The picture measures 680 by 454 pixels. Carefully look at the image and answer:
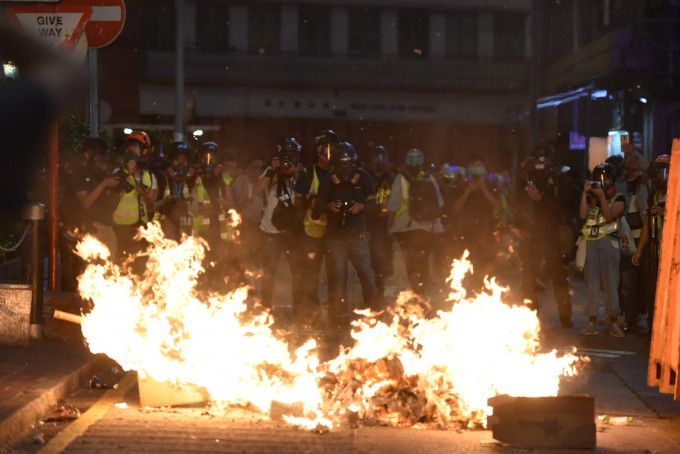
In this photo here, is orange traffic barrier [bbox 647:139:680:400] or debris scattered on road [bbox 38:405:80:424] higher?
orange traffic barrier [bbox 647:139:680:400]

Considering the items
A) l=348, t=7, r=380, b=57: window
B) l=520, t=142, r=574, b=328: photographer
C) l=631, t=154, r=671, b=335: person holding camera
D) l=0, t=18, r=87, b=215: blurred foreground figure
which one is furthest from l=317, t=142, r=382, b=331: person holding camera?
l=348, t=7, r=380, b=57: window

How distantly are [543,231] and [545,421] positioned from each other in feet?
17.6

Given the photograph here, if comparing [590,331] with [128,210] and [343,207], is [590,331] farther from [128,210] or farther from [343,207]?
[128,210]

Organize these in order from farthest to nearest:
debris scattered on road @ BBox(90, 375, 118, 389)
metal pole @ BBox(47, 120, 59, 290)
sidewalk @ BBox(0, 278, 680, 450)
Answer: metal pole @ BBox(47, 120, 59, 290) < debris scattered on road @ BBox(90, 375, 118, 389) < sidewalk @ BBox(0, 278, 680, 450)

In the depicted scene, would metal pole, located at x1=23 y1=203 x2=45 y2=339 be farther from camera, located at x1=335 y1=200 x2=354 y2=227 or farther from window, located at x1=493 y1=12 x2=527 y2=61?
window, located at x1=493 y1=12 x2=527 y2=61

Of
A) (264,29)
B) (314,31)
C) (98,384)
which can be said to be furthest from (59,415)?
(314,31)

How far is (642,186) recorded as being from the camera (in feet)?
37.5

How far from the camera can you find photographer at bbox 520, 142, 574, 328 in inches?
457

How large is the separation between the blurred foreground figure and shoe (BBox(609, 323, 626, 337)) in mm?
9159

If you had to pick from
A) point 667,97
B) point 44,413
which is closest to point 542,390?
point 44,413

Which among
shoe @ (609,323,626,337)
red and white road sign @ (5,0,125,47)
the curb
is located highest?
red and white road sign @ (5,0,125,47)

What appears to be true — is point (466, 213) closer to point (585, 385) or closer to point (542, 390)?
point (585, 385)

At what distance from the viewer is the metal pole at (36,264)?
912 centimetres

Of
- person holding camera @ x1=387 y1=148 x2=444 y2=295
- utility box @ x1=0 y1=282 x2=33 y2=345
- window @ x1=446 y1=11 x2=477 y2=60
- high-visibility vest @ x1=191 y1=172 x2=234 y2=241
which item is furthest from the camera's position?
window @ x1=446 y1=11 x2=477 y2=60
